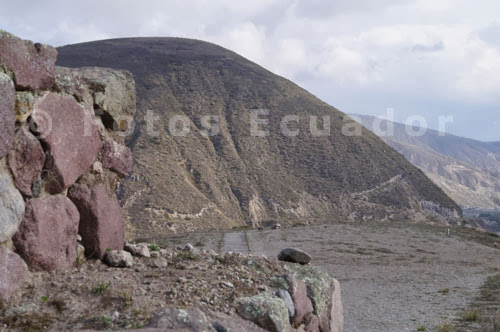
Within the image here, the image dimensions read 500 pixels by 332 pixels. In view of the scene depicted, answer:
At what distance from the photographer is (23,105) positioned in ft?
13.8

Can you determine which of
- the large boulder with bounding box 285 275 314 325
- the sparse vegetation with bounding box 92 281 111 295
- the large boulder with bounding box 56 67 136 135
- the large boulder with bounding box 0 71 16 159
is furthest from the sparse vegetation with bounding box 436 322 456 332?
the large boulder with bounding box 0 71 16 159

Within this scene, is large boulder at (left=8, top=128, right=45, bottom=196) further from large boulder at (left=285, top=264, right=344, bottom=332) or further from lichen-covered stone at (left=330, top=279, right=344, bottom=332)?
lichen-covered stone at (left=330, top=279, right=344, bottom=332)

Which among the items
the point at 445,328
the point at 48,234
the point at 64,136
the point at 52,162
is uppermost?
the point at 64,136

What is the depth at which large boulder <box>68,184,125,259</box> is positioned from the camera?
192 inches

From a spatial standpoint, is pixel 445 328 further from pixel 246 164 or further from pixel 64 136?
pixel 246 164

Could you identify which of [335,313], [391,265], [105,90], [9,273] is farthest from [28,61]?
[391,265]

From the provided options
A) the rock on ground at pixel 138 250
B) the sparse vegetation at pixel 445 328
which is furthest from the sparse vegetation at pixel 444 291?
the rock on ground at pixel 138 250

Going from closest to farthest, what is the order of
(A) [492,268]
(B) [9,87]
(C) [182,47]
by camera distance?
1. (B) [9,87]
2. (A) [492,268]
3. (C) [182,47]

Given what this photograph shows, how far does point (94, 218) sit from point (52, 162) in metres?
0.83

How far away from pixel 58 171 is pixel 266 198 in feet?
156

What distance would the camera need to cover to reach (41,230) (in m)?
4.20

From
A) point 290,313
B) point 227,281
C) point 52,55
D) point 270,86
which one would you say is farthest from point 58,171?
point 270,86

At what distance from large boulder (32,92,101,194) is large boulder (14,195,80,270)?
7.9 inches

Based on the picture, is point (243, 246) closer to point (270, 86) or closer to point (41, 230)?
point (41, 230)
